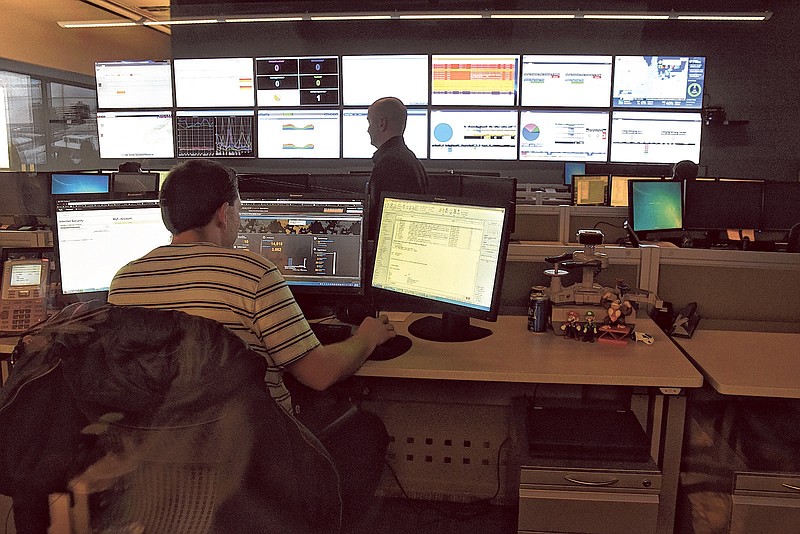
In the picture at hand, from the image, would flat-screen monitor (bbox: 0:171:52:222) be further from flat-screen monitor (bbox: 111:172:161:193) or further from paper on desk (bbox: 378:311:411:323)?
paper on desk (bbox: 378:311:411:323)

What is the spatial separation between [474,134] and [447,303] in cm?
523

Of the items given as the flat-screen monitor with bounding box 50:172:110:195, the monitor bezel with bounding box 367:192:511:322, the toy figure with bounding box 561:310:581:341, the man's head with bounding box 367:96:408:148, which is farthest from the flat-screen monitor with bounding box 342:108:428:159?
the toy figure with bounding box 561:310:581:341

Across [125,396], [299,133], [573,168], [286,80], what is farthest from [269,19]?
[125,396]

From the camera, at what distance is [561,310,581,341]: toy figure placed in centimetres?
191

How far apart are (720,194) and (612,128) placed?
286cm

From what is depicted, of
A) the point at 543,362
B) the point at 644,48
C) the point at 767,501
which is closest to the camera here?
the point at 767,501

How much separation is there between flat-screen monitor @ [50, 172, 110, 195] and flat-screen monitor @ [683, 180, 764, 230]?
3.66 metres

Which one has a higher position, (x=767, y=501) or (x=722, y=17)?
(x=722, y=17)

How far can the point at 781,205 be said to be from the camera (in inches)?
157

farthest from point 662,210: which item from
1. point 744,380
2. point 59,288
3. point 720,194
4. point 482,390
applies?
point 59,288

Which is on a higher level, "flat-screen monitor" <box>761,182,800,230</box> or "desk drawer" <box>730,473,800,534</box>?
"flat-screen monitor" <box>761,182,800,230</box>

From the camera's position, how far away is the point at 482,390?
7.35 feet

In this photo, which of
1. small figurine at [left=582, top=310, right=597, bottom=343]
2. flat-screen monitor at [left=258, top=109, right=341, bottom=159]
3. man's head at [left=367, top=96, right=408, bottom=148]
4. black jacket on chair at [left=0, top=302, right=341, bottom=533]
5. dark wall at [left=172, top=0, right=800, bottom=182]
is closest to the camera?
black jacket on chair at [left=0, top=302, right=341, bottom=533]

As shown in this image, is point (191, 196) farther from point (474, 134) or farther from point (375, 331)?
point (474, 134)
